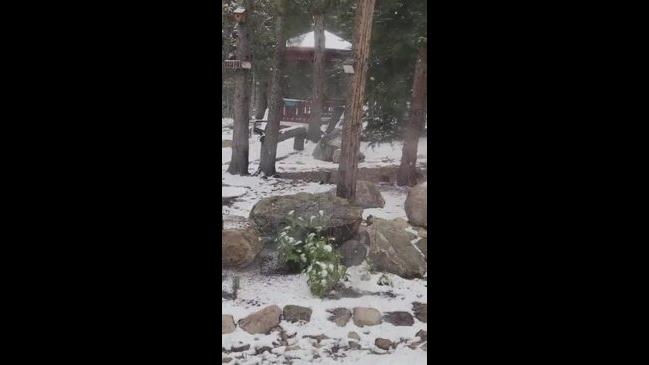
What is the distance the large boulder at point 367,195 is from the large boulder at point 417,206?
0.44ft

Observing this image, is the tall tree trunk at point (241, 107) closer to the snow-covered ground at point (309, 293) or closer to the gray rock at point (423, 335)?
the snow-covered ground at point (309, 293)

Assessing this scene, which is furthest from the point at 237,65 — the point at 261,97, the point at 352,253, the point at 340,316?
the point at 340,316

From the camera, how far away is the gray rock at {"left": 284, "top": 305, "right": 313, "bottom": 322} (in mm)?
2357

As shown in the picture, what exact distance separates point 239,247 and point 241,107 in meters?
0.67

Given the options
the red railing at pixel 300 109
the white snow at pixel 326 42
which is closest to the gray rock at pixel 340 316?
the red railing at pixel 300 109

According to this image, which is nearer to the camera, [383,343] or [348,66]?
[383,343]

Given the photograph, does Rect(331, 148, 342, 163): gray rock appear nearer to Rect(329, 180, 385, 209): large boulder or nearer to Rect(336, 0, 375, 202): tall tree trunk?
Rect(336, 0, 375, 202): tall tree trunk

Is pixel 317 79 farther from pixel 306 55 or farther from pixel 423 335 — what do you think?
pixel 423 335

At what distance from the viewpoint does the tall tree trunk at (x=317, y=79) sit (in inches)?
98.7

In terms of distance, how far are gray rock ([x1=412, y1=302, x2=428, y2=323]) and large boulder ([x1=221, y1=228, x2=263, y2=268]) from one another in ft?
2.55

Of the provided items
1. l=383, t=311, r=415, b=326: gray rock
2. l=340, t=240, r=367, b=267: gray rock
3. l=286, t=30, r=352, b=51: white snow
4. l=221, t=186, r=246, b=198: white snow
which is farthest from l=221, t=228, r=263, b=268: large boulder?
l=286, t=30, r=352, b=51: white snow

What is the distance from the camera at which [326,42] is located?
2.51 metres
